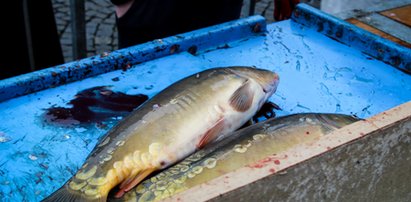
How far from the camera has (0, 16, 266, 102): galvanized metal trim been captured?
2.55m

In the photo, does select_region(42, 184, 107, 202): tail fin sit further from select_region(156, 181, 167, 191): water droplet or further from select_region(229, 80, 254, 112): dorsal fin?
select_region(229, 80, 254, 112): dorsal fin

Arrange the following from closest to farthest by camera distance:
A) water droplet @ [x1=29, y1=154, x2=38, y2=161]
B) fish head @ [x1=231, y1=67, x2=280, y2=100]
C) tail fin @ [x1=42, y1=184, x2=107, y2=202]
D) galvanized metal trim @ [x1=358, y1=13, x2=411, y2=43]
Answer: tail fin @ [x1=42, y1=184, x2=107, y2=202]
water droplet @ [x1=29, y1=154, x2=38, y2=161]
fish head @ [x1=231, y1=67, x2=280, y2=100]
galvanized metal trim @ [x1=358, y1=13, x2=411, y2=43]

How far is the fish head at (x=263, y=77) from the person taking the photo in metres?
2.41

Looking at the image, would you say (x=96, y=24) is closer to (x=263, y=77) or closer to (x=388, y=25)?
(x=388, y=25)

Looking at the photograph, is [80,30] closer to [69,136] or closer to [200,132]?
[69,136]

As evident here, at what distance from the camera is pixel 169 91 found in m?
2.25

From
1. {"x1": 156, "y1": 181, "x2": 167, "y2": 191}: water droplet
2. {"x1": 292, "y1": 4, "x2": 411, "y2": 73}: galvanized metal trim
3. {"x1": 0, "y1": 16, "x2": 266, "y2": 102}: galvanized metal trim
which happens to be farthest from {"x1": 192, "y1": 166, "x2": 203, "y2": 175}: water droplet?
{"x1": 292, "y1": 4, "x2": 411, "y2": 73}: galvanized metal trim

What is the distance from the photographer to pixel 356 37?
3.18 meters

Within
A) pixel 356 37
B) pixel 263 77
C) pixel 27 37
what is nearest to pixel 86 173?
pixel 263 77

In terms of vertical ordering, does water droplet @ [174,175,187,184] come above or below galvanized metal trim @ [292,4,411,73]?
below

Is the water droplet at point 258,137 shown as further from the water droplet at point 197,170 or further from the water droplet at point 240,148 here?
the water droplet at point 197,170

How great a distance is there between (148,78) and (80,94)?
42cm

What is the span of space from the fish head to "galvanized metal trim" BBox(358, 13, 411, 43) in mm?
1884

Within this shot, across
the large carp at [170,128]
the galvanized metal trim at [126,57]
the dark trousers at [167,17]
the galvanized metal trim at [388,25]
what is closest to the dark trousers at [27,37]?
the dark trousers at [167,17]
